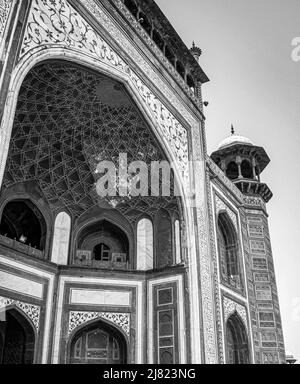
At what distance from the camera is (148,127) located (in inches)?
366

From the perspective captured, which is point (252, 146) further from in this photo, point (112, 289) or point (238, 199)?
point (112, 289)

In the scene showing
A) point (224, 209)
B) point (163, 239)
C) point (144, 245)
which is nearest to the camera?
point (163, 239)

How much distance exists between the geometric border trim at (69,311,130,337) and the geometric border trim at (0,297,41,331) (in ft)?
2.59

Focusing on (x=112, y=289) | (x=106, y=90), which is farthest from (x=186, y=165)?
(x=112, y=289)

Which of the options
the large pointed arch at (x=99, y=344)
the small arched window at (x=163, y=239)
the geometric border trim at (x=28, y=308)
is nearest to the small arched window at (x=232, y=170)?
the small arched window at (x=163, y=239)

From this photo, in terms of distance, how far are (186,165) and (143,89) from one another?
82.0 inches

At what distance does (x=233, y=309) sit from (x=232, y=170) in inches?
218

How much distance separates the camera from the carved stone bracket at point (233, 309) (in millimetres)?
10477

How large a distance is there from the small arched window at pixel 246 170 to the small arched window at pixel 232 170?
0.28 metres

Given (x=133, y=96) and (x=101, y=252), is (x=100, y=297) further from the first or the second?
(x=133, y=96)

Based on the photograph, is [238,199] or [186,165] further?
[238,199]

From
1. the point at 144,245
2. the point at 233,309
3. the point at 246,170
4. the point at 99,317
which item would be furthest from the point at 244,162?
the point at 99,317

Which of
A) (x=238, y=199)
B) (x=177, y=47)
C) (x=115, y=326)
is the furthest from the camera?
(x=238, y=199)

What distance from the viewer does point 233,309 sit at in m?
10.9
